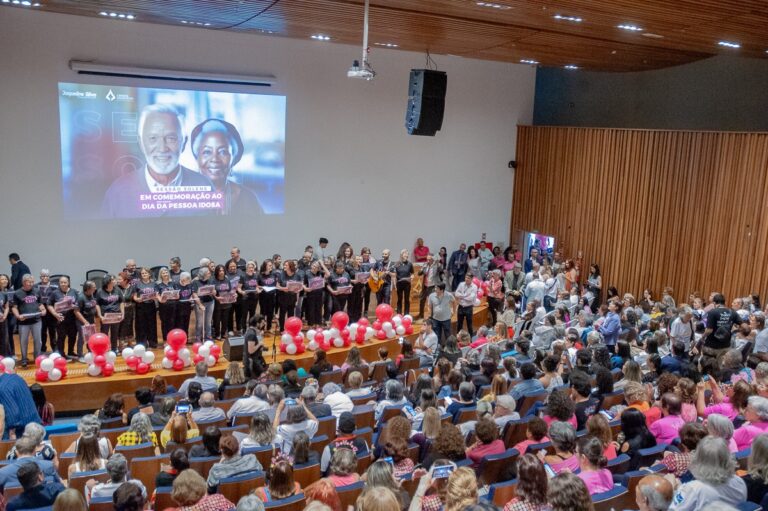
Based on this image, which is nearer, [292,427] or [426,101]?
[292,427]

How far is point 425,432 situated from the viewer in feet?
17.6

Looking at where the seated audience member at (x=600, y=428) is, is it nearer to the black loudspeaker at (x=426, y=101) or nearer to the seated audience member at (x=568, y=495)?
the seated audience member at (x=568, y=495)

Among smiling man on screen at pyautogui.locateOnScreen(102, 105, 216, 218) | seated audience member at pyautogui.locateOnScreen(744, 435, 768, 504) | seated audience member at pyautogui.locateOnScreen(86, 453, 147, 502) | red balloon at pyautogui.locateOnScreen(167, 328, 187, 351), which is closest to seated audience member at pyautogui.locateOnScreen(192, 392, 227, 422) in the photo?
seated audience member at pyautogui.locateOnScreen(86, 453, 147, 502)

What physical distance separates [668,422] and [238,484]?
3.20m

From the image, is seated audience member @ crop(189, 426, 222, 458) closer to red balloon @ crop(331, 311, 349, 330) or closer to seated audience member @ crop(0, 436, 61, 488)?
seated audience member @ crop(0, 436, 61, 488)

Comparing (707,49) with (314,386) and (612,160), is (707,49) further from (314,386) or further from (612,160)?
(314,386)

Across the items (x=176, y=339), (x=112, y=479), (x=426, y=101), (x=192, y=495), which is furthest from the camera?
(x=426, y=101)

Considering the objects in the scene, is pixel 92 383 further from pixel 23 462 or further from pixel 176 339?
pixel 23 462

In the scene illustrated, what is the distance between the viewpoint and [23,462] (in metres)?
4.91

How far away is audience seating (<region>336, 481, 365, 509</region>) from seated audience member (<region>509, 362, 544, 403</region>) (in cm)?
273

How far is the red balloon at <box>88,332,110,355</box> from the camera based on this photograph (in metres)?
8.88

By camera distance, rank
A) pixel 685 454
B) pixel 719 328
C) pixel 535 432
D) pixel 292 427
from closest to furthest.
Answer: pixel 685 454
pixel 535 432
pixel 292 427
pixel 719 328

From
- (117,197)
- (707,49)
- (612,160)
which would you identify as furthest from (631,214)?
(117,197)

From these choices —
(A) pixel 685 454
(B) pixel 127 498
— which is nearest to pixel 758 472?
(A) pixel 685 454
